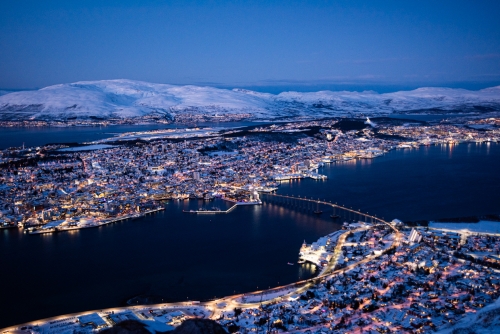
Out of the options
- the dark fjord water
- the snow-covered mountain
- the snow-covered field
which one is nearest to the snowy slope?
the dark fjord water

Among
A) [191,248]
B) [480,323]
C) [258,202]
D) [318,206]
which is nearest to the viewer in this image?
[480,323]

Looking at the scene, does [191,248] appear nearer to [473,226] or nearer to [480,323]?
[480,323]

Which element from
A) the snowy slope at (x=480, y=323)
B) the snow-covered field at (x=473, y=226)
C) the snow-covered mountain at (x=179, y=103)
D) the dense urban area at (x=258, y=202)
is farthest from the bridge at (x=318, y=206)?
the snow-covered mountain at (x=179, y=103)

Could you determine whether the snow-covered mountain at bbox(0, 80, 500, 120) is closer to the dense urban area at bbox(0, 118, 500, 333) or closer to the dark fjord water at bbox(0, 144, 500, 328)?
the dense urban area at bbox(0, 118, 500, 333)

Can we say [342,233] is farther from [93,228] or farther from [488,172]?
[488,172]

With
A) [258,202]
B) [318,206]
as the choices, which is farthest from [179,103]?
[318,206]

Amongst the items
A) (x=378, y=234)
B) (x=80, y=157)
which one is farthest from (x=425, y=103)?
(x=378, y=234)
